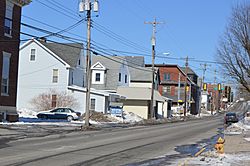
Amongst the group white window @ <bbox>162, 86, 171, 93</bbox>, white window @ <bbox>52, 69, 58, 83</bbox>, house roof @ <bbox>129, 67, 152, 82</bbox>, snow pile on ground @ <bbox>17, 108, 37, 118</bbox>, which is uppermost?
house roof @ <bbox>129, 67, 152, 82</bbox>

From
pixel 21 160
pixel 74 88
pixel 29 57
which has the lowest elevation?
pixel 21 160

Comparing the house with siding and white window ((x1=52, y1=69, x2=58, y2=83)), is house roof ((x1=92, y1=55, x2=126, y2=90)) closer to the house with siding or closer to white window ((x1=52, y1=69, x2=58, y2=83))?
the house with siding

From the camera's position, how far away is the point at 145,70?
3110 inches

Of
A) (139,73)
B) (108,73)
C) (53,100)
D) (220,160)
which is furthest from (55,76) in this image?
(220,160)

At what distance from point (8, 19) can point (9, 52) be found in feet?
8.16

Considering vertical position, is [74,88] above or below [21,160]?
above

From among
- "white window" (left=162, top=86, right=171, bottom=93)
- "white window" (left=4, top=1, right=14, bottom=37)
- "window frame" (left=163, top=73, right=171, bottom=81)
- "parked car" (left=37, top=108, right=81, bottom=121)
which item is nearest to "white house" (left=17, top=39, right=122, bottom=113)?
"parked car" (left=37, top=108, right=81, bottom=121)

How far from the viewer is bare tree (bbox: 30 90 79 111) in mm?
52594

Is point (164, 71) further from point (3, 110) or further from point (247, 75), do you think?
point (3, 110)

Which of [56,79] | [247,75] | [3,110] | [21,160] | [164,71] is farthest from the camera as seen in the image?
[164,71]

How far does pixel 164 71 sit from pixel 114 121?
196 feet

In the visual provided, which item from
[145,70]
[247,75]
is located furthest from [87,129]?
[145,70]

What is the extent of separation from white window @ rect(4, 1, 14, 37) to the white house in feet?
62.8

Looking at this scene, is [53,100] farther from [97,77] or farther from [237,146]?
[237,146]
